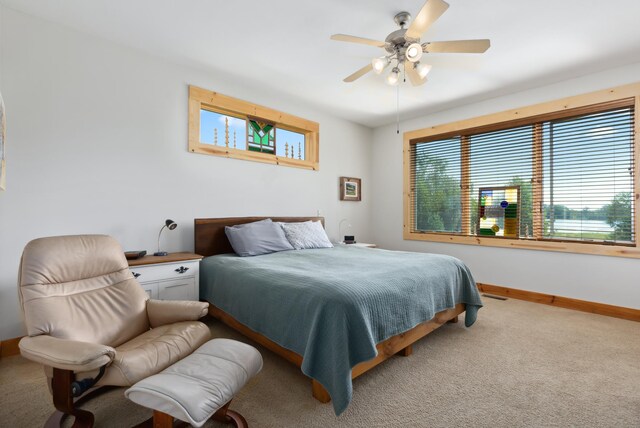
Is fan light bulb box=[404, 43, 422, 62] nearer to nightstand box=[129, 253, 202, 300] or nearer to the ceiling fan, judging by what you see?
the ceiling fan

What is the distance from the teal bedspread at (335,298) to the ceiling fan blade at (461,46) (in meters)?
1.71

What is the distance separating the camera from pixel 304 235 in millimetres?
3828

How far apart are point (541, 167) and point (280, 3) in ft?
11.8

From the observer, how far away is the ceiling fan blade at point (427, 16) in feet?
6.09

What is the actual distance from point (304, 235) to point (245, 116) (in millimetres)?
1722

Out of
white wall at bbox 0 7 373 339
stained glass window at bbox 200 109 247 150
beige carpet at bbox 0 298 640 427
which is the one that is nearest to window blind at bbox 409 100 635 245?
beige carpet at bbox 0 298 640 427

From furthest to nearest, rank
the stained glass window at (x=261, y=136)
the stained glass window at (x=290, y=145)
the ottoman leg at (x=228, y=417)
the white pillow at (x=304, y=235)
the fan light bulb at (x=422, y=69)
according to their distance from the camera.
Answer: the stained glass window at (x=290, y=145)
the stained glass window at (x=261, y=136)
the white pillow at (x=304, y=235)
the fan light bulb at (x=422, y=69)
the ottoman leg at (x=228, y=417)

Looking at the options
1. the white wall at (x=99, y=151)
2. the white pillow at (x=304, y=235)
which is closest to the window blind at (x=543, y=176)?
the white pillow at (x=304, y=235)

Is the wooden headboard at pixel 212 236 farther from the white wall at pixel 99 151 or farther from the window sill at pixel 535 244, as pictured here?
the window sill at pixel 535 244

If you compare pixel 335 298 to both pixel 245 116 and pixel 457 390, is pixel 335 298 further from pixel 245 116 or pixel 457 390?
pixel 245 116

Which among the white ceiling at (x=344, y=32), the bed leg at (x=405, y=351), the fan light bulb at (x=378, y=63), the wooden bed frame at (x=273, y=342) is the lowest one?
the bed leg at (x=405, y=351)

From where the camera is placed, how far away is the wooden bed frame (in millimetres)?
1932

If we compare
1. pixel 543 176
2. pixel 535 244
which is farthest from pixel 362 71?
pixel 535 244

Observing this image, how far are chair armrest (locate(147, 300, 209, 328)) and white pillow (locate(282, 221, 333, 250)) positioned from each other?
1.84m
